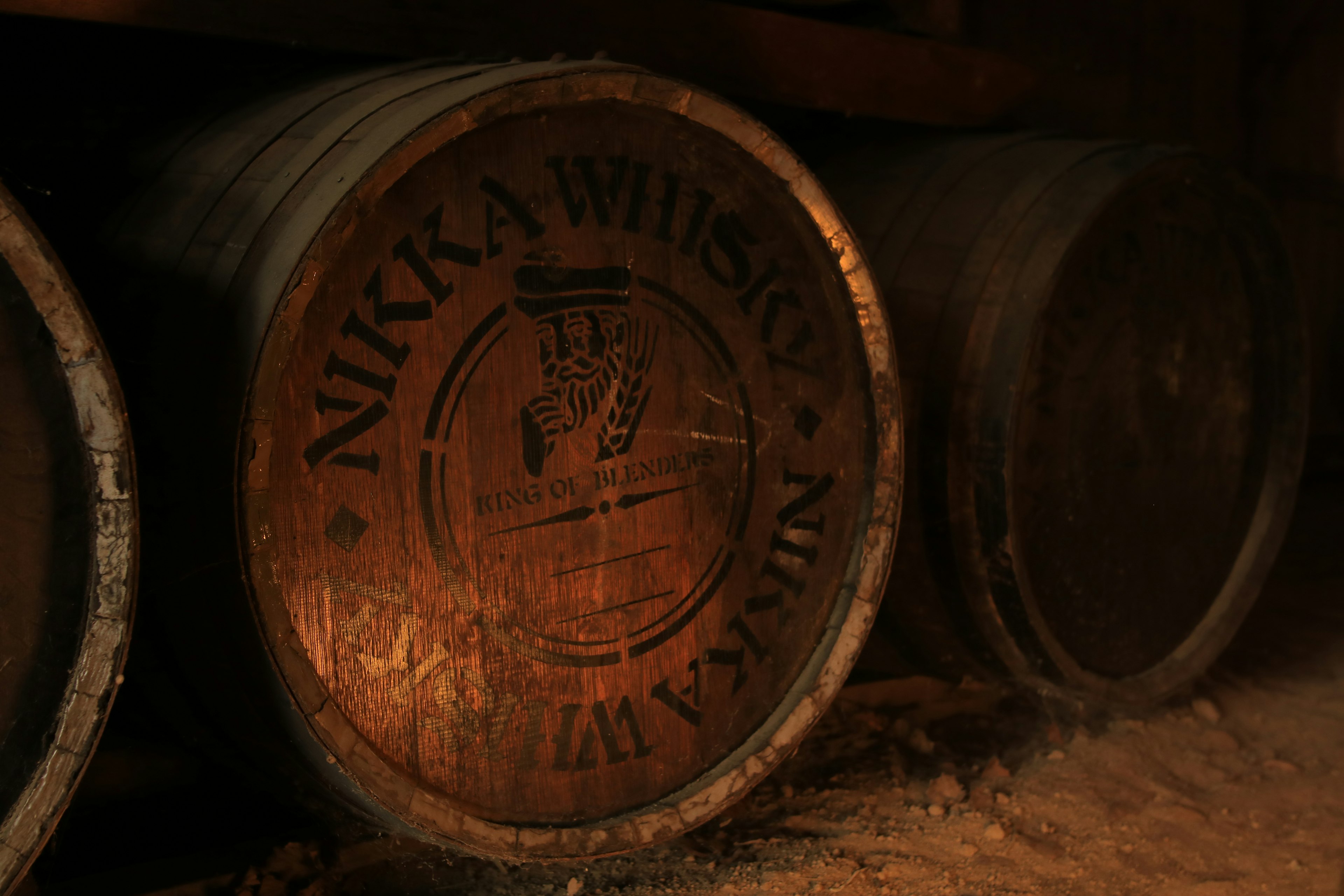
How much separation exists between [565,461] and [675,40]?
89 cm

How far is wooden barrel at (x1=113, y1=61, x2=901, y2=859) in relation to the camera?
1.31m

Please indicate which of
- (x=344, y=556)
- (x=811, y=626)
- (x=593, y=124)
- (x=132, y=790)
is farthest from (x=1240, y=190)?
(x=132, y=790)

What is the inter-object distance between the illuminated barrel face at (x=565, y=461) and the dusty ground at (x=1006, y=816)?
36 centimetres

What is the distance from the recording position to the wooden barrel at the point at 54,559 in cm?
118

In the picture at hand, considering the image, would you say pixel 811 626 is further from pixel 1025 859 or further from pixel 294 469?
pixel 294 469

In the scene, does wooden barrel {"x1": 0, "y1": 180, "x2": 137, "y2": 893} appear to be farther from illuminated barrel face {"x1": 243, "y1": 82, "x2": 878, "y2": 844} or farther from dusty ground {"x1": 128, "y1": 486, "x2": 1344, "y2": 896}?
dusty ground {"x1": 128, "y1": 486, "x2": 1344, "y2": 896}

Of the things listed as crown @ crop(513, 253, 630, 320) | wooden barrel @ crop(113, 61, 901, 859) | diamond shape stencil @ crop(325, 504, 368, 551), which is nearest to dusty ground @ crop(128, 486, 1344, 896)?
wooden barrel @ crop(113, 61, 901, 859)

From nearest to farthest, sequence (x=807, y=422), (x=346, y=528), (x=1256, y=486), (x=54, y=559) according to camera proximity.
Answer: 1. (x=54, y=559)
2. (x=346, y=528)
3. (x=807, y=422)
4. (x=1256, y=486)

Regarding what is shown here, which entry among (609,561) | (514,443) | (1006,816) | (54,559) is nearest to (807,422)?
(609,561)

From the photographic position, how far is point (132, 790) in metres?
1.80

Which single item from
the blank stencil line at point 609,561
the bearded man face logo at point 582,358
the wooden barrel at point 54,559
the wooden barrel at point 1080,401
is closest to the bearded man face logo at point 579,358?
the bearded man face logo at point 582,358

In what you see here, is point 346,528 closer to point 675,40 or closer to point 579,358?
point 579,358

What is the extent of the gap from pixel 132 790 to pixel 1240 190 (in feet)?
7.64

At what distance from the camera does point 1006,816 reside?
2.20m
